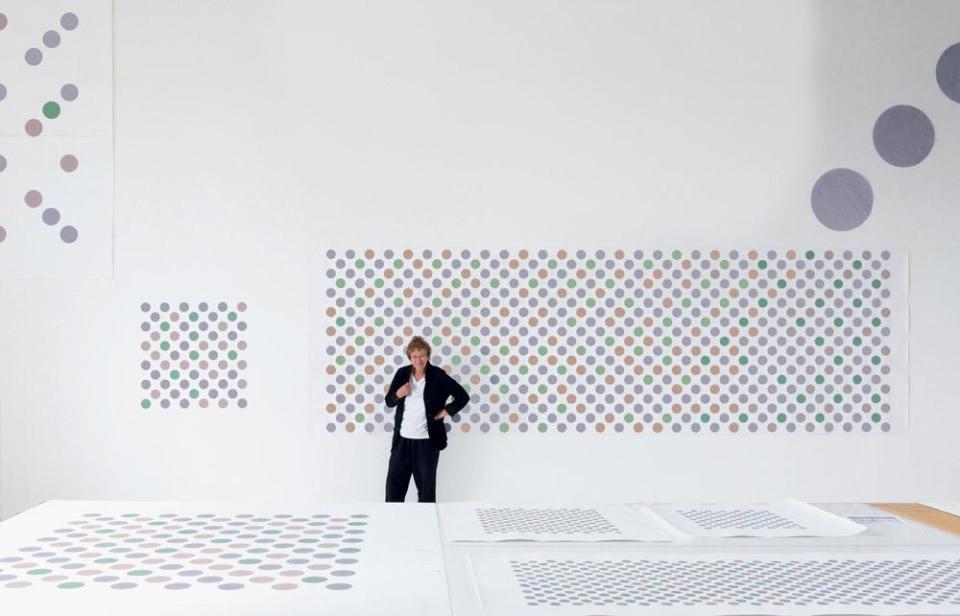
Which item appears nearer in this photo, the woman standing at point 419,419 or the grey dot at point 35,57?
the woman standing at point 419,419

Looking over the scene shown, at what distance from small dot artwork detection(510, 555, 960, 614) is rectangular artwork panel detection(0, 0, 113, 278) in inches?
180

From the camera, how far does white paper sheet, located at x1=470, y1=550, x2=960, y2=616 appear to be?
1.28 m

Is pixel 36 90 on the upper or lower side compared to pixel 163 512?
A: upper

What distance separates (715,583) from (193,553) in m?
0.84

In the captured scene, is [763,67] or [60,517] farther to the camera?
[763,67]

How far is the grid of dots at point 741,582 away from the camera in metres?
1.32

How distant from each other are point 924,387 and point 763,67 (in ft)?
6.88

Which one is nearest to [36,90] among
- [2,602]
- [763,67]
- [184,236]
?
[184,236]

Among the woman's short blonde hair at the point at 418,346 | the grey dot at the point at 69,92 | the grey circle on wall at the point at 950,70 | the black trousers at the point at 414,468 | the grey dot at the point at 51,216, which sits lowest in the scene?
the black trousers at the point at 414,468

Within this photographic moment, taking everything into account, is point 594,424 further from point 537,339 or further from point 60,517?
point 60,517

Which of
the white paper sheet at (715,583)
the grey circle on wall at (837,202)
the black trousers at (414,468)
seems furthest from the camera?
the grey circle on wall at (837,202)

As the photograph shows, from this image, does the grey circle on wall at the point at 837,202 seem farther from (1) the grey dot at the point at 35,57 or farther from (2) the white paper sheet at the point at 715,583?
(1) the grey dot at the point at 35,57

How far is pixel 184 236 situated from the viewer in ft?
17.6

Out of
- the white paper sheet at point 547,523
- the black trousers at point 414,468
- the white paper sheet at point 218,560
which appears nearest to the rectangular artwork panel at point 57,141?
the black trousers at point 414,468
